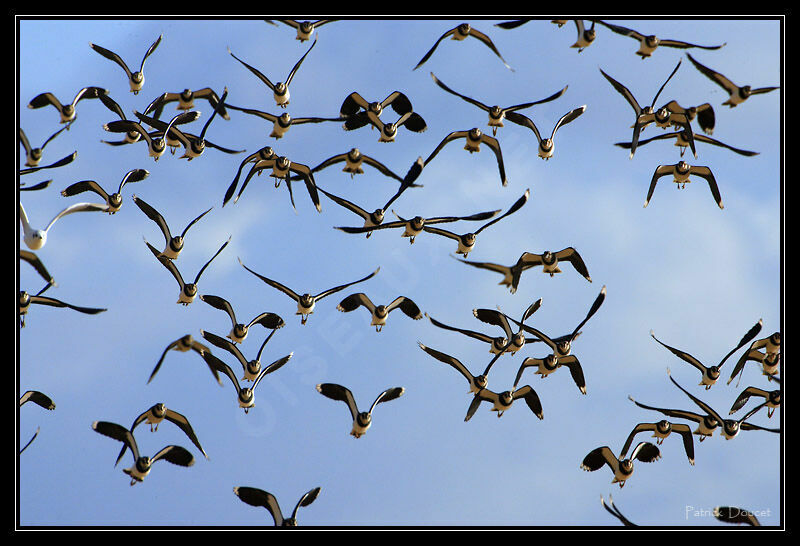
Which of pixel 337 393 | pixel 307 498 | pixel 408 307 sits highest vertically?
pixel 408 307

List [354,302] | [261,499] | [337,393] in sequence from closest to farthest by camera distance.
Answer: [261,499] → [337,393] → [354,302]

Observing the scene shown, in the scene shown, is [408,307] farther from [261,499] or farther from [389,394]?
[261,499]

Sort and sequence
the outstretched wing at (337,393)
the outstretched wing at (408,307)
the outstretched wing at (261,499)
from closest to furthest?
the outstretched wing at (261,499), the outstretched wing at (337,393), the outstretched wing at (408,307)

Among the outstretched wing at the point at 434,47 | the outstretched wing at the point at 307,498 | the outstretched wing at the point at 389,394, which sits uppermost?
the outstretched wing at the point at 434,47

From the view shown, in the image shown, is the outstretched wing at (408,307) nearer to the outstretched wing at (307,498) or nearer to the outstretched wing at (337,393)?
the outstretched wing at (337,393)

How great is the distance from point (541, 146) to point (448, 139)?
2650mm

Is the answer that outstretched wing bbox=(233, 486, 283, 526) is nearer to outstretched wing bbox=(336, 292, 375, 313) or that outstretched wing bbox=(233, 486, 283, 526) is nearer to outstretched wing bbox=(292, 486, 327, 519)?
outstretched wing bbox=(292, 486, 327, 519)

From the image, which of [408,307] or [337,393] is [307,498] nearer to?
[337,393]

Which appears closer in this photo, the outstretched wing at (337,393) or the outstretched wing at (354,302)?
the outstretched wing at (337,393)

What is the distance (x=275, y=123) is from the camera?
98.8ft

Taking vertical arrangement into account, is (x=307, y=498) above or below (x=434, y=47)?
below

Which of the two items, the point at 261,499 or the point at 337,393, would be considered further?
the point at 337,393

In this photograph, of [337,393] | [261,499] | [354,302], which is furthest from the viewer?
[354,302]

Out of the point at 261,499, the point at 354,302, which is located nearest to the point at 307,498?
the point at 261,499
